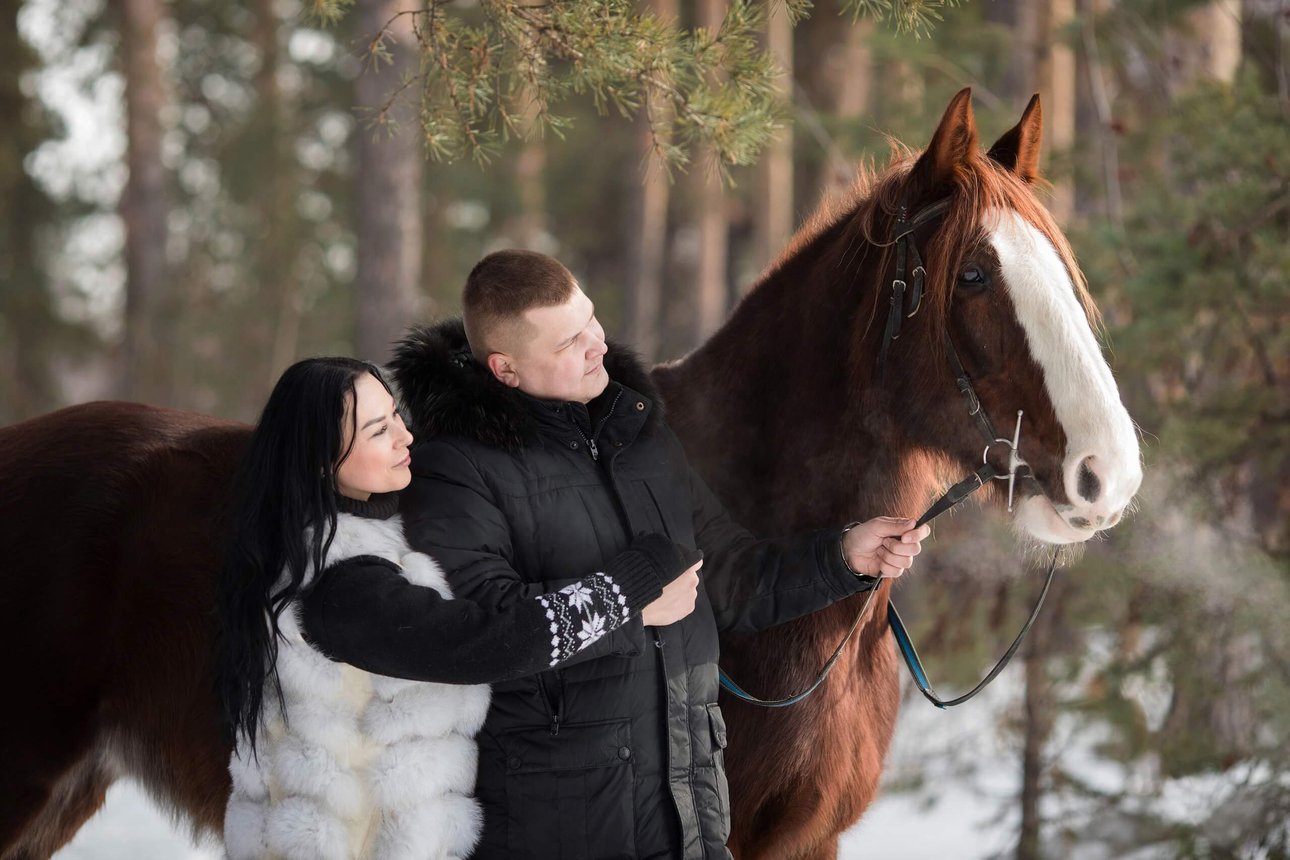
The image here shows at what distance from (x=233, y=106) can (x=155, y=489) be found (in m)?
17.1

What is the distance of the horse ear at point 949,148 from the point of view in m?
2.59

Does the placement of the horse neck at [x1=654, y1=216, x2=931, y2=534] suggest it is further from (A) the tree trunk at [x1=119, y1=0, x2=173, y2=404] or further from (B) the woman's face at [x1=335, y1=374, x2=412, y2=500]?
(A) the tree trunk at [x1=119, y1=0, x2=173, y2=404]

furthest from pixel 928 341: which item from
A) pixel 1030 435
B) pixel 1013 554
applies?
pixel 1013 554

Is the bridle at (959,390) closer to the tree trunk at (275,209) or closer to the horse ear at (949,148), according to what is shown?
the horse ear at (949,148)

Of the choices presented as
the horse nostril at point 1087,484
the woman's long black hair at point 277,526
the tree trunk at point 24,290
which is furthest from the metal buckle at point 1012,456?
the tree trunk at point 24,290

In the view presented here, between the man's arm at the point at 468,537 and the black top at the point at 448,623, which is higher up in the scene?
the man's arm at the point at 468,537

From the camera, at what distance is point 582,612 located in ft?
7.16

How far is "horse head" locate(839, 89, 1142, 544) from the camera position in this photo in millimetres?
2381

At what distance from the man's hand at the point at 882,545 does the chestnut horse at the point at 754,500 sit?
7.9 inches

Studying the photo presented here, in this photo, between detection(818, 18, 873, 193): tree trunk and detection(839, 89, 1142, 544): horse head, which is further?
detection(818, 18, 873, 193): tree trunk

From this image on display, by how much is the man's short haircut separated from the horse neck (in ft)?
2.51

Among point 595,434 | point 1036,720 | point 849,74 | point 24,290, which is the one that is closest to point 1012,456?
point 595,434

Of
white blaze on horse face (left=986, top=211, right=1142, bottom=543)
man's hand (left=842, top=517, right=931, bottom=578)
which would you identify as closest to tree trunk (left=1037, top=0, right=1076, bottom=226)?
white blaze on horse face (left=986, top=211, right=1142, bottom=543)

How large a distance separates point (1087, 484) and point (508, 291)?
1272 mm
